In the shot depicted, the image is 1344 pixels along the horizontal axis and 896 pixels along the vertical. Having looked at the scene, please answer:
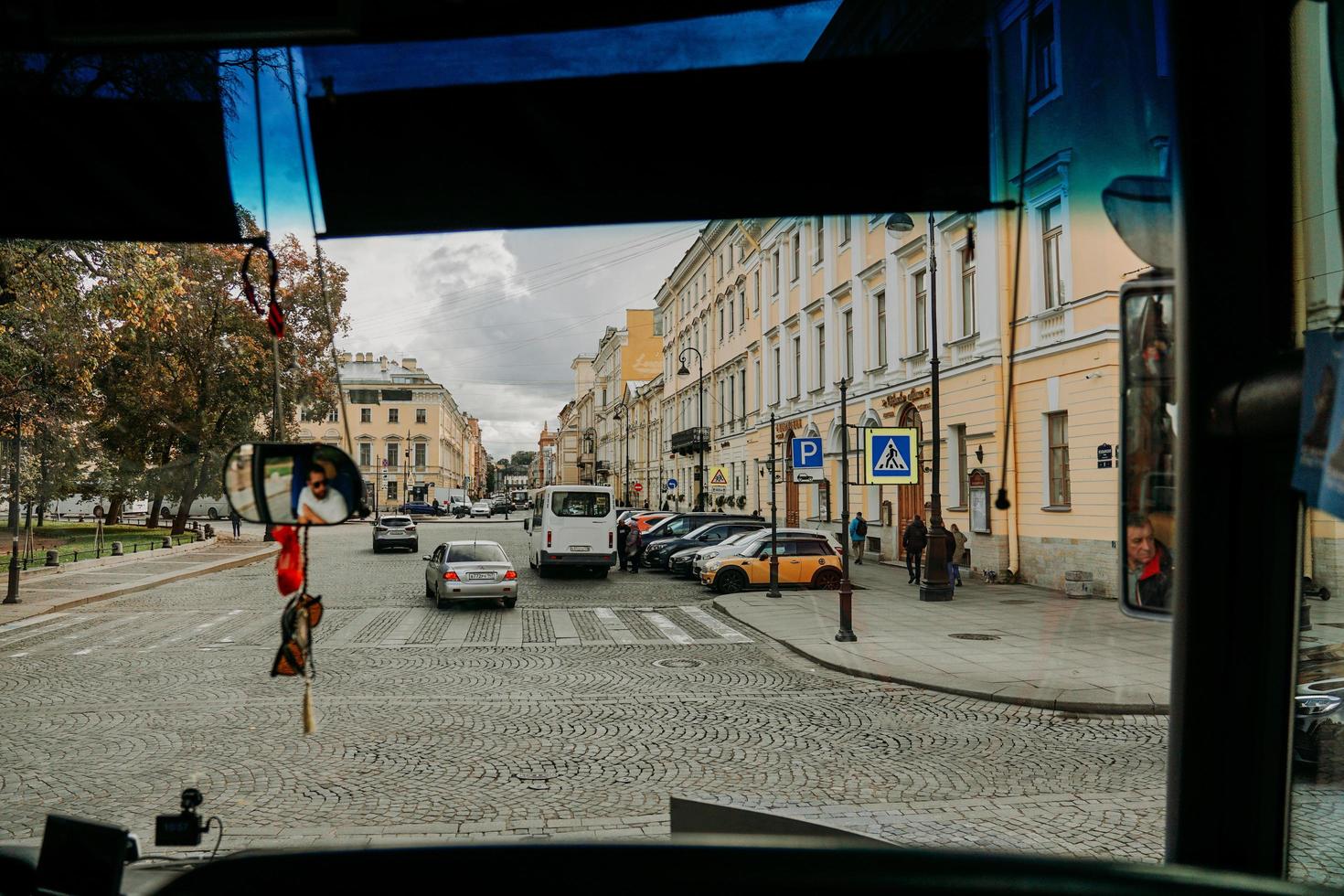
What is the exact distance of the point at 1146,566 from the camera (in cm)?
253

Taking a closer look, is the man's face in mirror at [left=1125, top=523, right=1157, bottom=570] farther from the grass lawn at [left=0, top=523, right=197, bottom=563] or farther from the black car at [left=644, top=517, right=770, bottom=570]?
the black car at [left=644, top=517, right=770, bottom=570]

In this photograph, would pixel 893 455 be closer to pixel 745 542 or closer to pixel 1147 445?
pixel 1147 445

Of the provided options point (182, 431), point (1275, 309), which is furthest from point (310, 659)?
point (1275, 309)

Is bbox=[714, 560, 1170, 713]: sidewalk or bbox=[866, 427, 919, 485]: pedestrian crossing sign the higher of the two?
bbox=[866, 427, 919, 485]: pedestrian crossing sign

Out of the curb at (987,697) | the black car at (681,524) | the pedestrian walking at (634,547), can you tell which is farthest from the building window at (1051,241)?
the black car at (681,524)

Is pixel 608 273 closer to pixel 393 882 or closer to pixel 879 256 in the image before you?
pixel 879 256

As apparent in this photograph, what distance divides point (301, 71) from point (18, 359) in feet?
9.92

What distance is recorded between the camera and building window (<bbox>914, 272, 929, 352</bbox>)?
3113mm

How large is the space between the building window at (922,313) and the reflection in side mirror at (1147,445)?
2.17 feet

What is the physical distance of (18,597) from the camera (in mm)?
16531

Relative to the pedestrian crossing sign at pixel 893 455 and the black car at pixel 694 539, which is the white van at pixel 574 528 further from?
the pedestrian crossing sign at pixel 893 455

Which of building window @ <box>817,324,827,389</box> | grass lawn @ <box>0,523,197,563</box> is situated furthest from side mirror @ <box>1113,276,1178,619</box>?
grass lawn @ <box>0,523,197,563</box>

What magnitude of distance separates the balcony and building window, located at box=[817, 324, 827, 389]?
59.1 inches

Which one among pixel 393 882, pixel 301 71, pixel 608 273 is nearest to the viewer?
pixel 393 882
